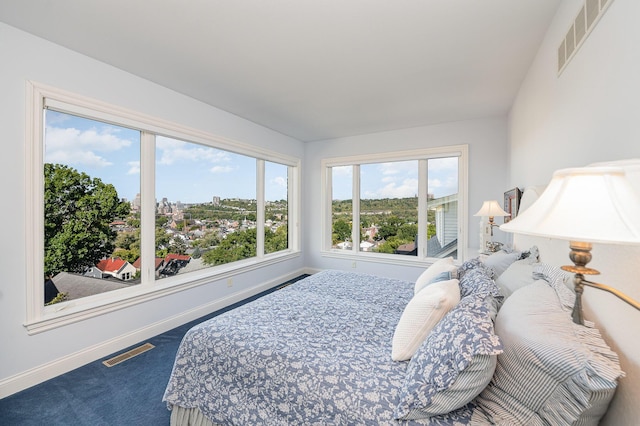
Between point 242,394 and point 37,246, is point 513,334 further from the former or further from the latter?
point 37,246

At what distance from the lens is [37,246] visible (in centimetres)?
208

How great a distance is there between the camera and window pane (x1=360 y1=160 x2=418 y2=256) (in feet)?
14.9

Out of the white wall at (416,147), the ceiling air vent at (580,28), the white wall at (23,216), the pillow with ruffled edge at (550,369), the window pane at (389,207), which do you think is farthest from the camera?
the window pane at (389,207)

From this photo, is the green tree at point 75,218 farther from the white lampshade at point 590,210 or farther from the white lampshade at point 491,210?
the white lampshade at point 491,210

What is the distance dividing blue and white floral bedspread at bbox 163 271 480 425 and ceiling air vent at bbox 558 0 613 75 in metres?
1.79

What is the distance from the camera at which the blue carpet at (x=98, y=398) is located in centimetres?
175

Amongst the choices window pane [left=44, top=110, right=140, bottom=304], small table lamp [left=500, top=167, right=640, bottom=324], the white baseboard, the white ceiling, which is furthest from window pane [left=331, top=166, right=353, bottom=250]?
small table lamp [left=500, top=167, right=640, bottom=324]

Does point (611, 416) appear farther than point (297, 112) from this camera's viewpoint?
No

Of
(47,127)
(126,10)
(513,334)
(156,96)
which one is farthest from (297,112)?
(513,334)

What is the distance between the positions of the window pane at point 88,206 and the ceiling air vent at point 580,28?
354 cm

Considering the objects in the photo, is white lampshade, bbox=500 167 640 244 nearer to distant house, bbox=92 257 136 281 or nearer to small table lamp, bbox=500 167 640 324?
small table lamp, bbox=500 167 640 324

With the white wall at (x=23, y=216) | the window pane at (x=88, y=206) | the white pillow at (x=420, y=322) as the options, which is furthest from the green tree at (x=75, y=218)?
the white pillow at (x=420, y=322)

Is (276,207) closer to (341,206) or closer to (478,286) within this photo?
(341,206)

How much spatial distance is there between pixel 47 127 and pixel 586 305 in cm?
381
